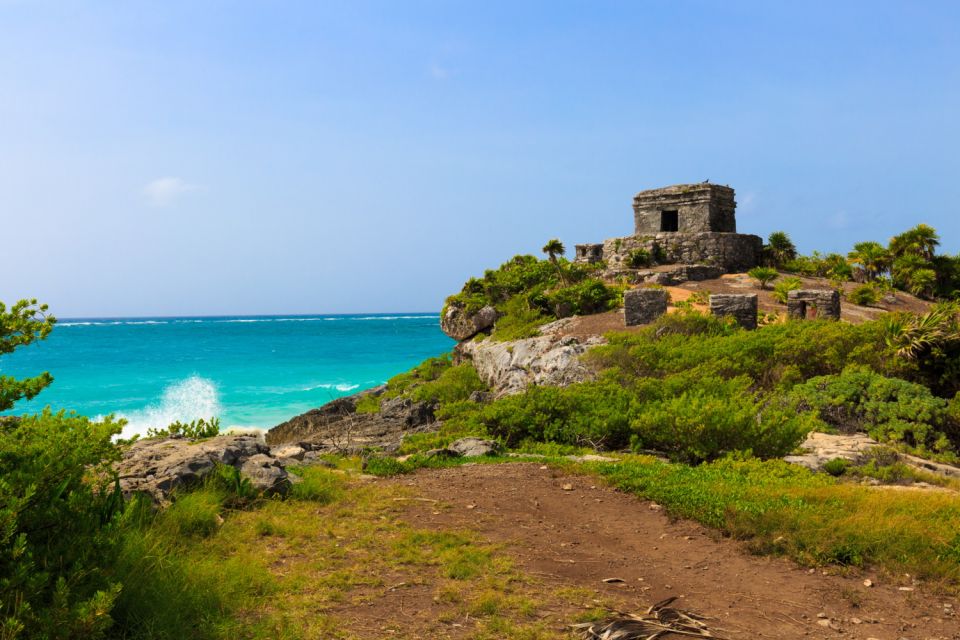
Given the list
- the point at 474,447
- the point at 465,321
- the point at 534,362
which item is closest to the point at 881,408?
the point at 474,447

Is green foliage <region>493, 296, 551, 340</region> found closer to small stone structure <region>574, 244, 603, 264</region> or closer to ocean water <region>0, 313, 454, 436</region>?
small stone structure <region>574, 244, 603, 264</region>

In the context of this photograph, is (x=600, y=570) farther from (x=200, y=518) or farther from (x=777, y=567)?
(x=200, y=518)

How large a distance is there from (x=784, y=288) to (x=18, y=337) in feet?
88.1

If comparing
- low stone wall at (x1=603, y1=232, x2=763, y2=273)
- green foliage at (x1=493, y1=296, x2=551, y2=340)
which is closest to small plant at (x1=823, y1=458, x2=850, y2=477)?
green foliage at (x1=493, y1=296, x2=551, y2=340)

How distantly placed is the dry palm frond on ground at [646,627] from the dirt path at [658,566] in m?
0.27

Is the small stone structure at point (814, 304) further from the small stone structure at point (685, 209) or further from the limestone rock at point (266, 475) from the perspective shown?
the limestone rock at point (266, 475)

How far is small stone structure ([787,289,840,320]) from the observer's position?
2156 cm

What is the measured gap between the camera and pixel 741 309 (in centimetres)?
2097

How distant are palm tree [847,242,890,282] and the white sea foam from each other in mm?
34585

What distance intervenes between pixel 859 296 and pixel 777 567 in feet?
78.4

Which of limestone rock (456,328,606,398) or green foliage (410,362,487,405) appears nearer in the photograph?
limestone rock (456,328,606,398)

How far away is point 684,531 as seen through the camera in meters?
8.12

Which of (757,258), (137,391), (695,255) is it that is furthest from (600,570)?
(137,391)

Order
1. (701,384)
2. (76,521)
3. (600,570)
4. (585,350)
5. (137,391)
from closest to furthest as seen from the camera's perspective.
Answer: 1. (76,521)
2. (600,570)
3. (701,384)
4. (585,350)
5. (137,391)
